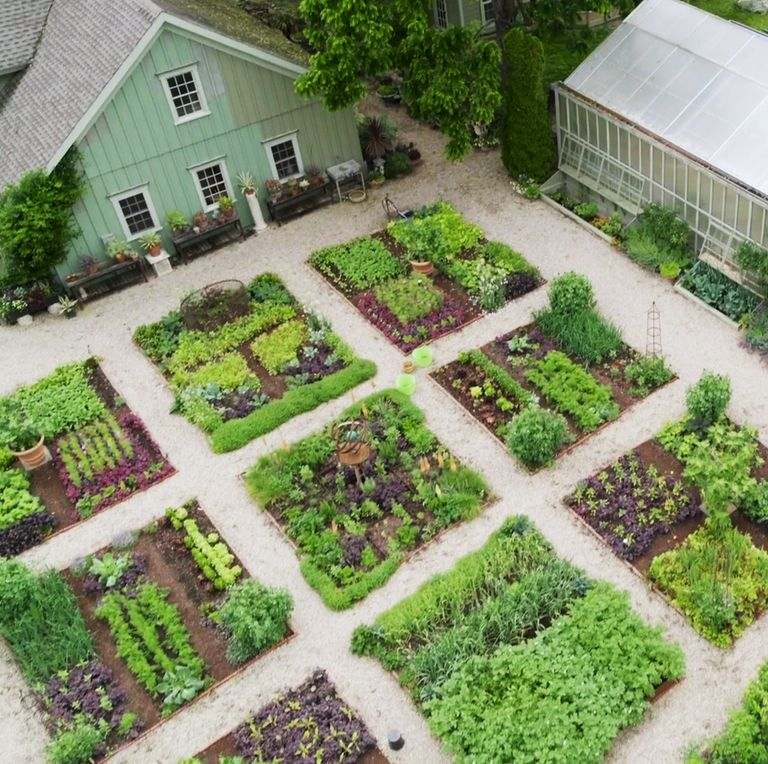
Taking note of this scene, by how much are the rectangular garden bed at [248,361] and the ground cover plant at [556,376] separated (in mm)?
2695

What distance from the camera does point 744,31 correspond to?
2273 centimetres

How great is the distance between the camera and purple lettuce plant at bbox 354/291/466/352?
22.2 meters

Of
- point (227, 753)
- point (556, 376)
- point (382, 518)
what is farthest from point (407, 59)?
point (227, 753)

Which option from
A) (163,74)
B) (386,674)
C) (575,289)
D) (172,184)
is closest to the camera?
(386,674)

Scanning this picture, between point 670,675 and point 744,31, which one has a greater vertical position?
point 744,31

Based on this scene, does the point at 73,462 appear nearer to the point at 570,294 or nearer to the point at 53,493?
the point at 53,493

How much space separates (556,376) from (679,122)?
24.6 feet

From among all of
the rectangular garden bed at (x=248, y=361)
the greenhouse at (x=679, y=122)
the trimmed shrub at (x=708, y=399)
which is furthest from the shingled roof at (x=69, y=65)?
the trimmed shrub at (x=708, y=399)

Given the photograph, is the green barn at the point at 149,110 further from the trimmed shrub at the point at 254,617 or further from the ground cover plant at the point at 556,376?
the trimmed shrub at the point at 254,617

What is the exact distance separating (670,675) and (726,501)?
3.57 metres

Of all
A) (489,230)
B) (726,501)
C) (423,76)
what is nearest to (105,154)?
(423,76)

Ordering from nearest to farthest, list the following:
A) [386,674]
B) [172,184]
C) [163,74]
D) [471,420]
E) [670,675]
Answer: [670,675]
[386,674]
[471,420]
[163,74]
[172,184]

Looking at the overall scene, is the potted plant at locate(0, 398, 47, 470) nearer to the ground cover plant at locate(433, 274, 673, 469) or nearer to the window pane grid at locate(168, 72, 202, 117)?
the ground cover plant at locate(433, 274, 673, 469)

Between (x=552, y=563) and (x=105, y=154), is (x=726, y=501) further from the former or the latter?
(x=105, y=154)
